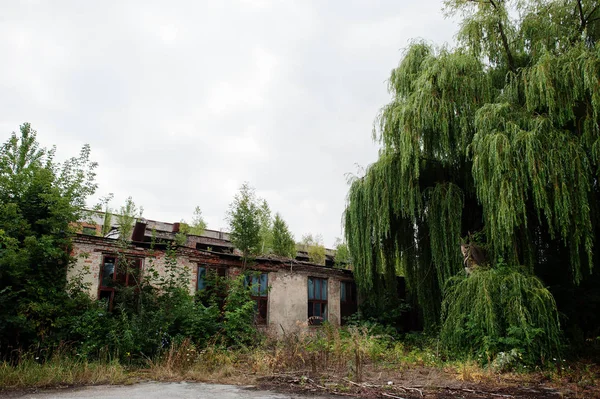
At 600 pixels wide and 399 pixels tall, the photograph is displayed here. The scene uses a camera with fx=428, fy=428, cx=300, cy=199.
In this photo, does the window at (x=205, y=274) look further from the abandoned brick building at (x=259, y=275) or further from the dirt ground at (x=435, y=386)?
the dirt ground at (x=435, y=386)

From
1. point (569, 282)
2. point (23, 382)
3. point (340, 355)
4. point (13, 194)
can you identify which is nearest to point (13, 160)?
point (13, 194)

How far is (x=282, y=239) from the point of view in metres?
21.8

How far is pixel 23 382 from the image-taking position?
7.21 m

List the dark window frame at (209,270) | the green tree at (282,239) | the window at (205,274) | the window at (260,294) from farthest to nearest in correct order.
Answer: the green tree at (282,239) < the window at (260,294) < the dark window frame at (209,270) < the window at (205,274)

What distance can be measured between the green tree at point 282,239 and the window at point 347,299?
4.90 m

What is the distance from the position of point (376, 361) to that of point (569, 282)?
5337 millimetres

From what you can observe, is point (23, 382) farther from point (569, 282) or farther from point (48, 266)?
point (569, 282)

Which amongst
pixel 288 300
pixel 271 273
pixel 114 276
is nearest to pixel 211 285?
pixel 271 273

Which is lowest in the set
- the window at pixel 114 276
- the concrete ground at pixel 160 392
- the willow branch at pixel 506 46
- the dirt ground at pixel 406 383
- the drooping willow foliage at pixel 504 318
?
the concrete ground at pixel 160 392

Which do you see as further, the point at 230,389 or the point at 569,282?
the point at 569,282

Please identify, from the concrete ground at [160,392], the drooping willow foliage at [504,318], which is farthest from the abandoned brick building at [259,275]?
the concrete ground at [160,392]

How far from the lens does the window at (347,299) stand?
15750 mm

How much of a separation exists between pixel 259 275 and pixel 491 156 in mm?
7198

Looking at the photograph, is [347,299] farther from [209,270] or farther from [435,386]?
[435,386]
